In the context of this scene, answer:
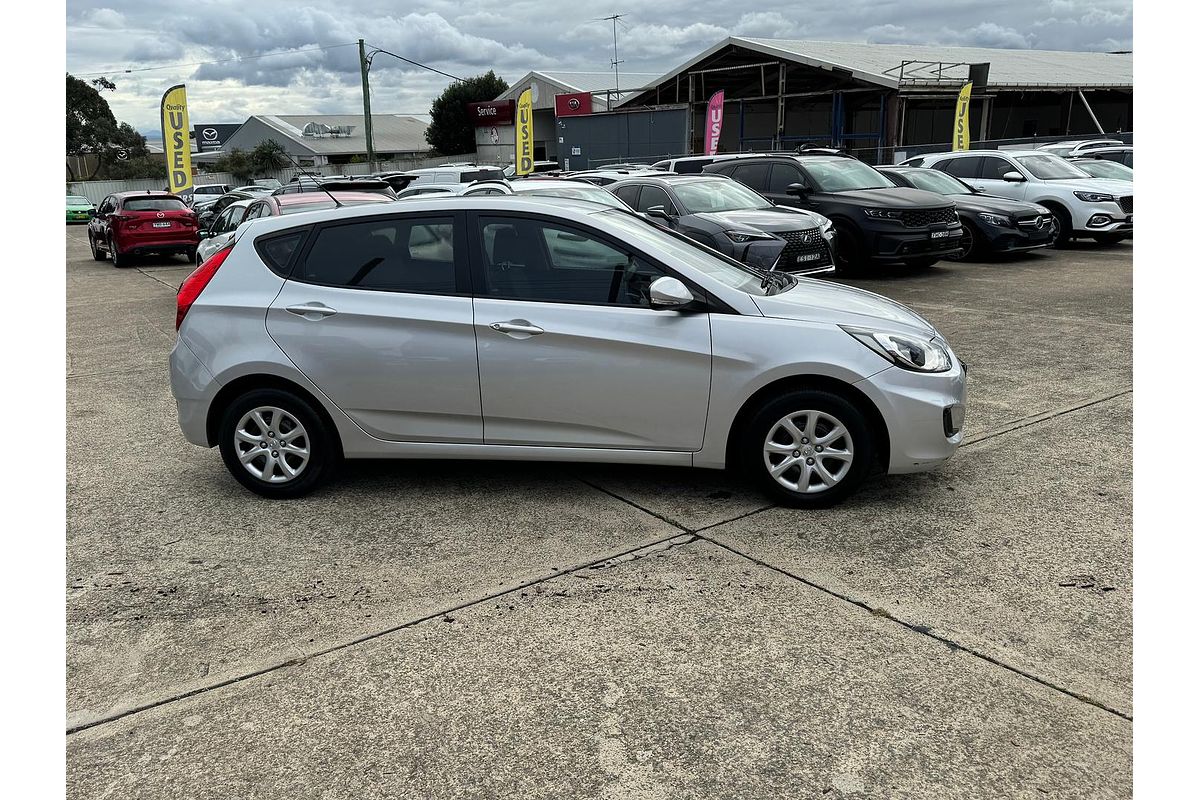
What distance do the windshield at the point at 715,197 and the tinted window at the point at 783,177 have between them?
149cm

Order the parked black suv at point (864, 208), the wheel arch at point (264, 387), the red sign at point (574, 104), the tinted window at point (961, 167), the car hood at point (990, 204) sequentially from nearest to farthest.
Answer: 1. the wheel arch at point (264, 387)
2. the parked black suv at point (864, 208)
3. the car hood at point (990, 204)
4. the tinted window at point (961, 167)
5. the red sign at point (574, 104)

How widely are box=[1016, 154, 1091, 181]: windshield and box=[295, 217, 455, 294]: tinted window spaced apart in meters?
14.8

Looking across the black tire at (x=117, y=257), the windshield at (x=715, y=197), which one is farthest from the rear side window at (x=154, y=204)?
the windshield at (x=715, y=197)

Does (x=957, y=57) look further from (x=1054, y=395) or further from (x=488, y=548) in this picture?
(x=488, y=548)

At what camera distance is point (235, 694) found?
3.40 meters

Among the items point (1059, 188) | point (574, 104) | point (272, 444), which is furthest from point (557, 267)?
point (574, 104)

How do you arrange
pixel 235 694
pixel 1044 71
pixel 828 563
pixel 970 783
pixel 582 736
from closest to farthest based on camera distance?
1. pixel 970 783
2. pixel 582 736
3. pixel 235 694
4. pixel 828 563
5. pixel 1044 71

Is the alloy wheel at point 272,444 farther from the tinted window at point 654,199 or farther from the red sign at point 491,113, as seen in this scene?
the red sign at point 491,113

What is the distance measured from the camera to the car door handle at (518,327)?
191 inches

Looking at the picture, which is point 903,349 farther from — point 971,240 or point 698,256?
point 971,240

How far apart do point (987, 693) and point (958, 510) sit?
5.84 ft

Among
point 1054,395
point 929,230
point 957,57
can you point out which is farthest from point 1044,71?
point 1054,395

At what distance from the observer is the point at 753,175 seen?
48.9ft

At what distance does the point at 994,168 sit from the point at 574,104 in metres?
37.9
